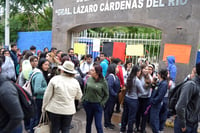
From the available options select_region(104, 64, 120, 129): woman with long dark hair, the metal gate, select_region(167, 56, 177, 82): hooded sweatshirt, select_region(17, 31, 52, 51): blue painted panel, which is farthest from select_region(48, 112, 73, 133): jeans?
select_region(17, 31, 52, 51): blue painted panel

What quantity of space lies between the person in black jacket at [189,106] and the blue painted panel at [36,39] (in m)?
8.45

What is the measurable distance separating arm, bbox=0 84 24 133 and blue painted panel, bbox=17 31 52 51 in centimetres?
827

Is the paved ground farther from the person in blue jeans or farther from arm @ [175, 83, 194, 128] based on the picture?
arm @ [175, 83, 194, 128]

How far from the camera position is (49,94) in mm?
2766

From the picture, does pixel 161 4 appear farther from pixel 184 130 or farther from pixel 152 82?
pixel 184 130

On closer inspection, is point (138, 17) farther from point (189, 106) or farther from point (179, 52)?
point (189, 106)

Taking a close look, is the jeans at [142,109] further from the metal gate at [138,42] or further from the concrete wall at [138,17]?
the metal gate at [138,42]

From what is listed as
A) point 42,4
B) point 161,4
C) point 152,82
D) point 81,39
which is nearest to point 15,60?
point 81,39

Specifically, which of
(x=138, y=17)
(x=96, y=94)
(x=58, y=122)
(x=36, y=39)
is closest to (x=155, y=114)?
(x=96, y=94)

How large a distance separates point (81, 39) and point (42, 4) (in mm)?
6495

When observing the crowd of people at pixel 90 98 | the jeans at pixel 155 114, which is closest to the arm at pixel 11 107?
the crowd of people at pixel 90 98

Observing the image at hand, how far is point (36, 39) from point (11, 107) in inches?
366

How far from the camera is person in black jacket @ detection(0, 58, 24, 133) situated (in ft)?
5.73

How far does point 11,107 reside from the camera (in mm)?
1771
